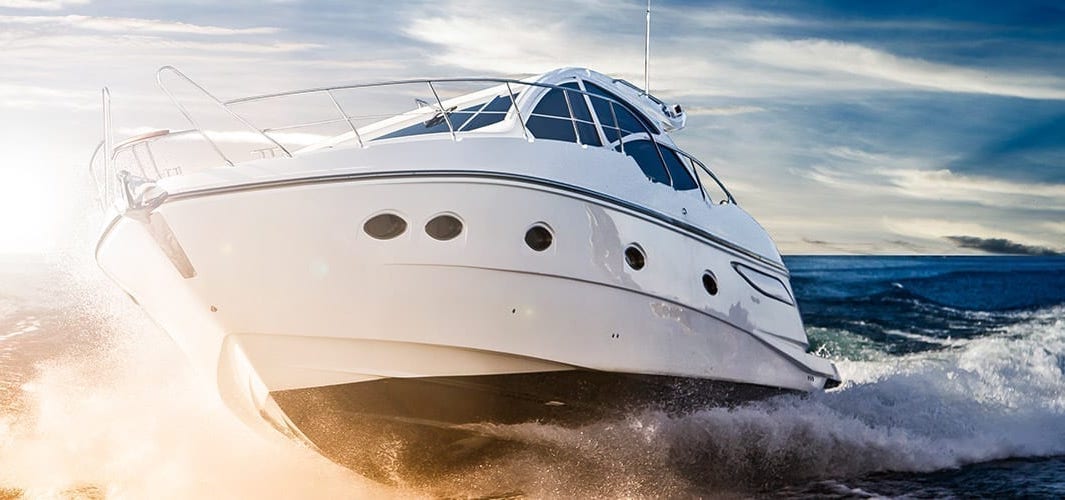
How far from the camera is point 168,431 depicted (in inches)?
389

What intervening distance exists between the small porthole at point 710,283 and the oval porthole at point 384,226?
303cm

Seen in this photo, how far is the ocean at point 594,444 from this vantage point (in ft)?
28.0

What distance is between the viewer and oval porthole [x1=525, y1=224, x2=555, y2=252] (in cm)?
696

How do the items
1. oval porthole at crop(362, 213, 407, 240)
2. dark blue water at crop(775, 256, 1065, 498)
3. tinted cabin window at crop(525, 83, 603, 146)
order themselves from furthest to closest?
dark blue water at crop(775, 256, 1065, 498) → tinted cabin window at crop(525, 83, 603, 146) → oval porthole at crop(362, 213, 407, 240)

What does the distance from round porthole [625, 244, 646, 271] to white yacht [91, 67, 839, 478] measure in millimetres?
17

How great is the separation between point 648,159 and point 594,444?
2684mm

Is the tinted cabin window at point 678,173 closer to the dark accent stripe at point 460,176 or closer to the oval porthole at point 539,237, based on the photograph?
the dark accent stripe at point 460,176

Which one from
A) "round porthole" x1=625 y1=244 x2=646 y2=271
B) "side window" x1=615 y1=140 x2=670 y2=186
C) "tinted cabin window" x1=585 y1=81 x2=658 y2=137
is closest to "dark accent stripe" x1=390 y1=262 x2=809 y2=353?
"round porthole" x1=625 y1=244 x2=646 y2=271

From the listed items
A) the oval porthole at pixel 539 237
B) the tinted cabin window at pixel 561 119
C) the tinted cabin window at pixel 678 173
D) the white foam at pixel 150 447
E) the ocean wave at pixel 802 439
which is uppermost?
the tinted cabin window at pixel 561 119

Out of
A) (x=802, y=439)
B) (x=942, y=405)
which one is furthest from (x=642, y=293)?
(x=942, y=405)

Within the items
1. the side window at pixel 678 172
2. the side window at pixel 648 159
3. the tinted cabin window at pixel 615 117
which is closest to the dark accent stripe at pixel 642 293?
the side window at pixel 648 159

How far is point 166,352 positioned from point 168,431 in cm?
195

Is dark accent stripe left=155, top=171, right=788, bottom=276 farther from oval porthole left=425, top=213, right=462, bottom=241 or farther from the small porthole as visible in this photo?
the small porthole

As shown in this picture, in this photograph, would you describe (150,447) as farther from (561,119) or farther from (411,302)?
(561,119)
